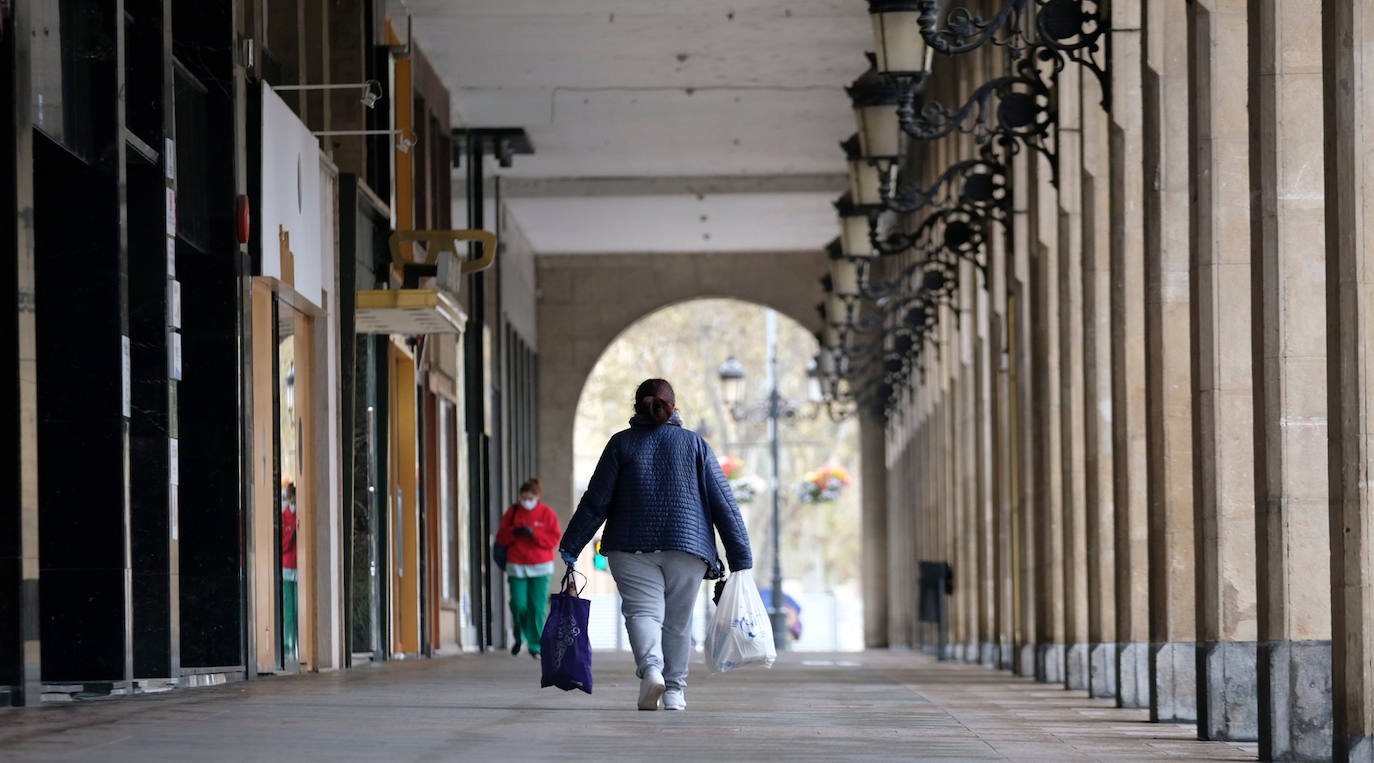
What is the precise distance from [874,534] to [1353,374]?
33911 millimetres

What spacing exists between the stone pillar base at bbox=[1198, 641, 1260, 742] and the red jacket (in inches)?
459

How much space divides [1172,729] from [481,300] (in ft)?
66.4

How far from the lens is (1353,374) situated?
642 cm

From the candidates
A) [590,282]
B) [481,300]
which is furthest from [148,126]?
A: [590,282]

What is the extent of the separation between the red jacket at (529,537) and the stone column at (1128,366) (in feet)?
29.7

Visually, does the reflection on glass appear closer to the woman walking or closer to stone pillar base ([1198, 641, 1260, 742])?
the woman walking

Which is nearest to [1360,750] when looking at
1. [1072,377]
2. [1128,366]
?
[1128,366]

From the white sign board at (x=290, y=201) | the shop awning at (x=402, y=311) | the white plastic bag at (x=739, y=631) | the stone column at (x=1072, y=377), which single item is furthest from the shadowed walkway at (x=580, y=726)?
the shop awning at (x=402, y=311)

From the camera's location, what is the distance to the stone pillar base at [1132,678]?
10727 mm

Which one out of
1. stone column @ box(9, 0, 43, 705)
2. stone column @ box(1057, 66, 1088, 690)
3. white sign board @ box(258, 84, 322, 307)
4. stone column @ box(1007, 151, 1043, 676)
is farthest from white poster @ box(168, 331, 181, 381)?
stone column @ box(1007, 151, 1043, 676)

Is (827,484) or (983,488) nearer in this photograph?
(983,488)

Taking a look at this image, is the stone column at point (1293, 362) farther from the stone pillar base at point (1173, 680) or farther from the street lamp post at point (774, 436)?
the street lamp post at point (774, 436)

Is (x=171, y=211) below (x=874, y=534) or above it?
above

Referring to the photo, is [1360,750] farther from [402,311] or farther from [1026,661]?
[402,311]
